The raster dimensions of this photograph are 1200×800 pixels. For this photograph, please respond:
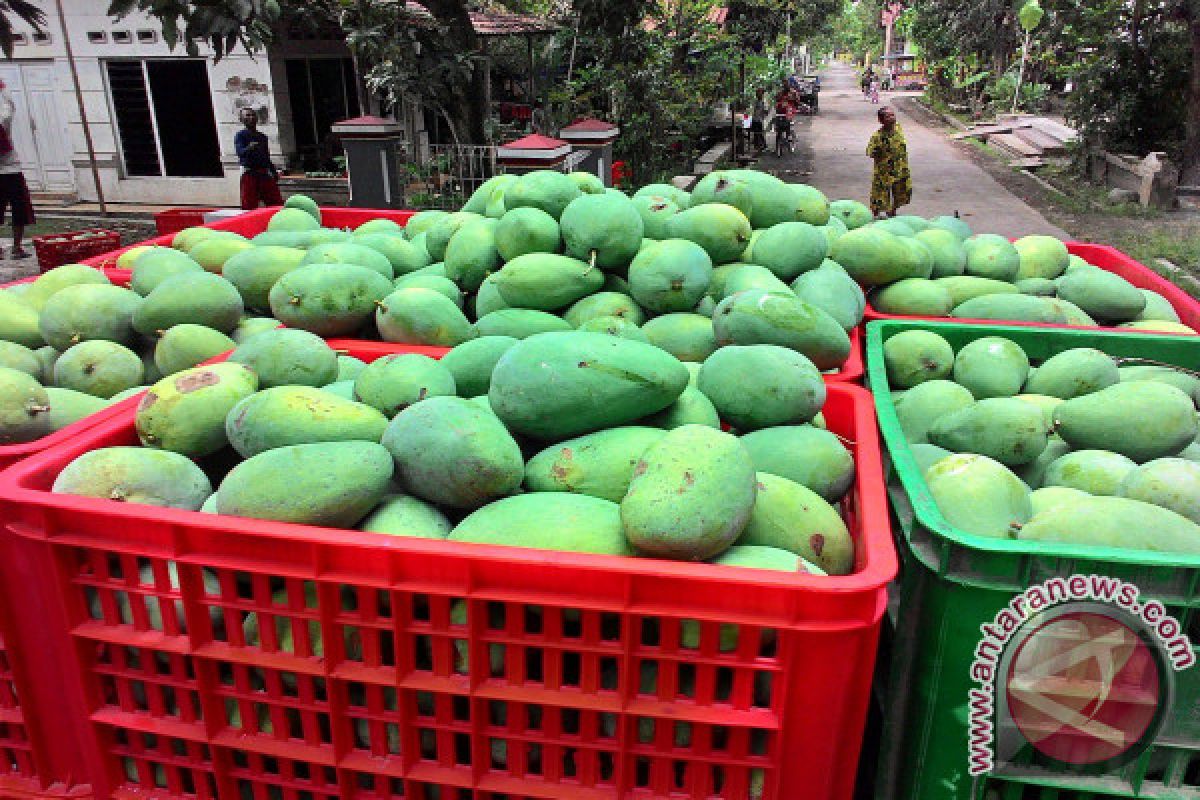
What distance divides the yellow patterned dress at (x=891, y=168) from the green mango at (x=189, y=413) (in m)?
7.81

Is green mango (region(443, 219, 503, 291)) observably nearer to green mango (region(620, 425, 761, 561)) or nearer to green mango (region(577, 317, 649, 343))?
green mango (region(577, 317, 649, 343))

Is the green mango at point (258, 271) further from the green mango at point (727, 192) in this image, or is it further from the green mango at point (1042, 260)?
the green mango at point (1042, 260)

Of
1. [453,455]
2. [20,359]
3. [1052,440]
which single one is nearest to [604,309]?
[453,455]

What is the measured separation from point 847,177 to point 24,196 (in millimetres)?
12293

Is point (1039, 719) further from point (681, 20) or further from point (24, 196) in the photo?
point (681, 20)

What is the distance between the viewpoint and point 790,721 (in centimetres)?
125

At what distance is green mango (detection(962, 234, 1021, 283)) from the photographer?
9.59ft

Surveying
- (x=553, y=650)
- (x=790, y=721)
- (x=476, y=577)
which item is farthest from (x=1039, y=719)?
(x=476, y=577)

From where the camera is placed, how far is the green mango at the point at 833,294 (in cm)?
233

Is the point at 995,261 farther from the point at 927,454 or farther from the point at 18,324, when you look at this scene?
the point at 18,324

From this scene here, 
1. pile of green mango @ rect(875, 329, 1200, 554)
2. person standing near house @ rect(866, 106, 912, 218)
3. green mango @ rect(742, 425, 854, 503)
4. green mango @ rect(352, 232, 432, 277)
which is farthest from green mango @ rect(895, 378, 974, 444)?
person standing near house @ rect(866, 106, 912, 218)

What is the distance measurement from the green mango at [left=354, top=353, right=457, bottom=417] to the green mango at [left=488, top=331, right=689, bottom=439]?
16 centimetres

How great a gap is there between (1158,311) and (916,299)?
2.71 ft

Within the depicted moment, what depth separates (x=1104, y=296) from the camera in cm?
274
